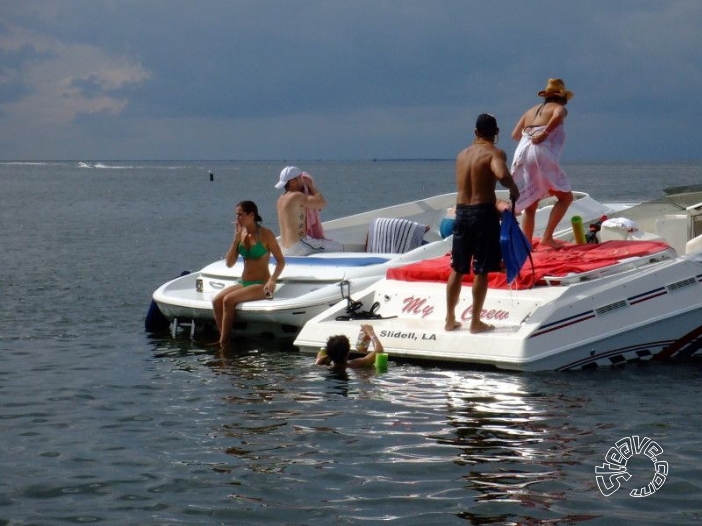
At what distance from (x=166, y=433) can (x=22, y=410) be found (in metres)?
1.53

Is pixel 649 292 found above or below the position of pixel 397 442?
above

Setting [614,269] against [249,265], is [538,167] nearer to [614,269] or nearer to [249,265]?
[614,269]

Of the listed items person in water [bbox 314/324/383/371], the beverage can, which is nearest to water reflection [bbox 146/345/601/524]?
person in water [bbox 314/324/383/371]

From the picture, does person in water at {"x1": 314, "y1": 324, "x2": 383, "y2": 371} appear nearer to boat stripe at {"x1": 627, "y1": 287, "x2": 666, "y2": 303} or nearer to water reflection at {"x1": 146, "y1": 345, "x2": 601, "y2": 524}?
water reflection at {"x1": 146, "y1": 345, "x2": 601, "y2": 524}

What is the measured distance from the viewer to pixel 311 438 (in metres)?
8.48

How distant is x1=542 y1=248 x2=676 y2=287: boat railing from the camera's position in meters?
10.8

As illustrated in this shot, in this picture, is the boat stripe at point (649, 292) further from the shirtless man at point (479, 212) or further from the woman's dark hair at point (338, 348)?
the woman's dark hair at point (338, 348)

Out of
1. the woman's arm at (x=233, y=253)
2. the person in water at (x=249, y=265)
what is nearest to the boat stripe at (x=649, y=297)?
the person in water at (x=249, y=265)

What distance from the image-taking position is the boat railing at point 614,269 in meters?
10.8

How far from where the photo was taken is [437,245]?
44.2 feet

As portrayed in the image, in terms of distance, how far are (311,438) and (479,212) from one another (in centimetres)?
278

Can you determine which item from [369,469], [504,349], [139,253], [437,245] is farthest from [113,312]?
[139,253]

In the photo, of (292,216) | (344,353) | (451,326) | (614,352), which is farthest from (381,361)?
(292,216)

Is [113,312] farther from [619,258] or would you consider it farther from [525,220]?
[619,258]
